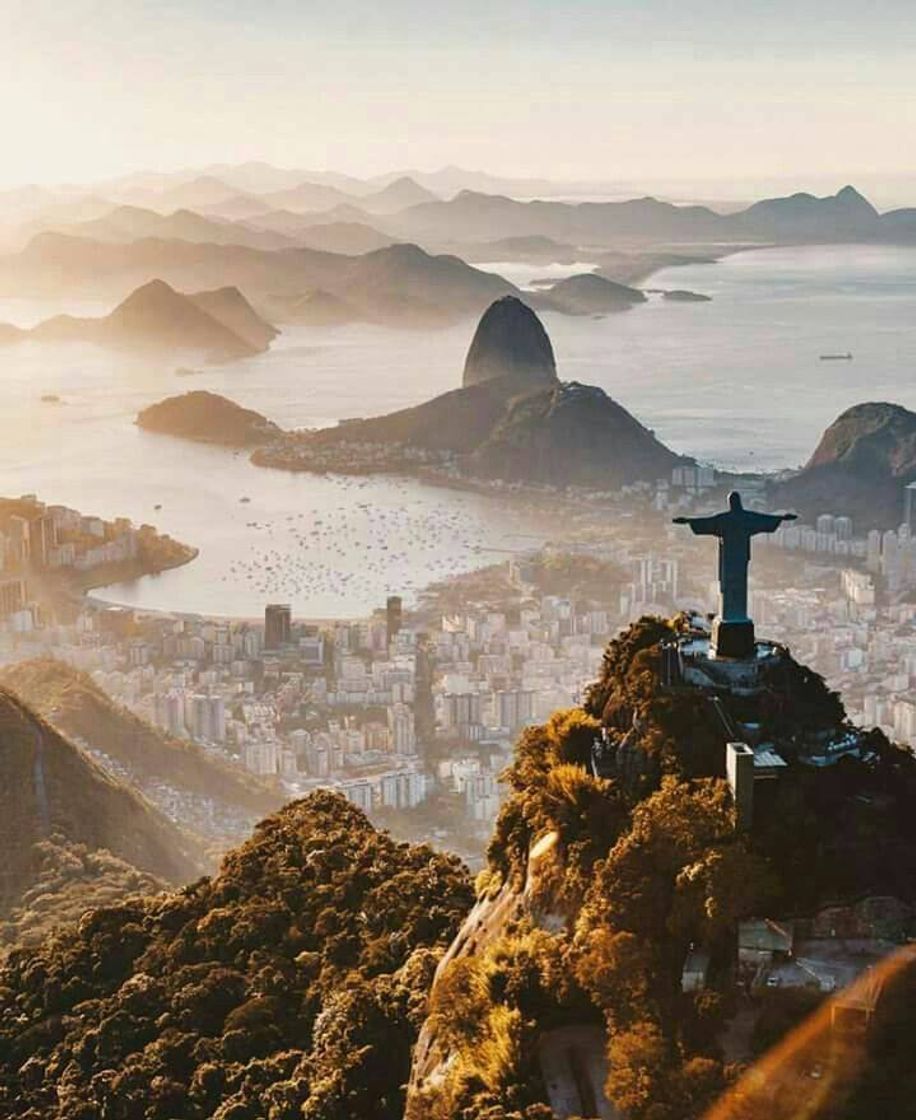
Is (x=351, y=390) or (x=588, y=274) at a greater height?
(x=588, y=274)

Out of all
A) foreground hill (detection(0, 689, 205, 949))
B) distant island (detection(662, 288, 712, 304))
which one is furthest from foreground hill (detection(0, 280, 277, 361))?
foreground hill (detection(0, 689, 205, 949))

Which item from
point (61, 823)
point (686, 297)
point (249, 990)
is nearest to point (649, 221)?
point (686, 297)

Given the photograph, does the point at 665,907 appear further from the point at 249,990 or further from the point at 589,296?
the point at 589,296

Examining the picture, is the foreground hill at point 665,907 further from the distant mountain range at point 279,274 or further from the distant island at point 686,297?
the distant island at point 686,297

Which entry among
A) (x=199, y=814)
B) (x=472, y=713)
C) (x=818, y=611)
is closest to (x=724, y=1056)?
(x=199, y=814)

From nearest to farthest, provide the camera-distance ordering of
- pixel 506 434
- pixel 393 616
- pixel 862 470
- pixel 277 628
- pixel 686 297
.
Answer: pixel 277 628 < pixel 393 616 < pixel 862 470 < pixel 506 434 < pixel 686 297

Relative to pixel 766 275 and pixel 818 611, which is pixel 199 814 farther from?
pixel 766 275

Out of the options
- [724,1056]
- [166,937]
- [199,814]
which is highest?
[724,1056]
